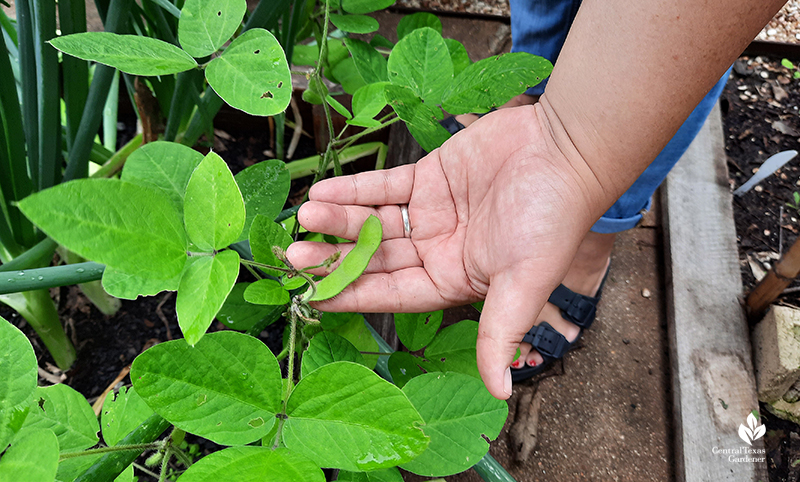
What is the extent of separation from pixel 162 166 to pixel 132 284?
16cm

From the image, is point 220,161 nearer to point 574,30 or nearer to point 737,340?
point 574,30

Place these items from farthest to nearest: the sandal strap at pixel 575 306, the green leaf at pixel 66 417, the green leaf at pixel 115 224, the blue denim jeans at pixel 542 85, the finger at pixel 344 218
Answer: the sandal strap at pixel 575 306 < the blue denim jeans at pixel 542 85 < the finger at pixel 344 218 < the green leaf at pixel 66 417 < the green leaf at pixel 115 224

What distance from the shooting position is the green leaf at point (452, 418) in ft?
1.76

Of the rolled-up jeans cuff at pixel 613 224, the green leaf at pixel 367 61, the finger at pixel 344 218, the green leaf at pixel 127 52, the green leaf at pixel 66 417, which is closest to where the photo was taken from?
the green leaf at pixel 127 52

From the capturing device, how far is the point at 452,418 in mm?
566

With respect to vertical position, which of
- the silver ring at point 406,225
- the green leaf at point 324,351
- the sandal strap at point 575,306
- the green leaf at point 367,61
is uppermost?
the green leaf at point 367,61

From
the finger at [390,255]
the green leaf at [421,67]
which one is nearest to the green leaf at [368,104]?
the green leaf at [421,67]

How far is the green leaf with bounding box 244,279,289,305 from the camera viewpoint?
538 mm

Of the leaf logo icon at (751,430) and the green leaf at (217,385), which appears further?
the leaf logo icon at (751,430)

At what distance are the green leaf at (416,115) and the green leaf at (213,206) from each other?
0.79ft

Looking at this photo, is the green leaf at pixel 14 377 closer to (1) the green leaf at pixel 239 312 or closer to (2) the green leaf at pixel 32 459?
(2) the green leaf at pixel 32 459

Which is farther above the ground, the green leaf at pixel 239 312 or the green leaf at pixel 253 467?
the green leaf at pixel 253 467

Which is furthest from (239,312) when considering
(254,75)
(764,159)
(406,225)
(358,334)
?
(764,159)

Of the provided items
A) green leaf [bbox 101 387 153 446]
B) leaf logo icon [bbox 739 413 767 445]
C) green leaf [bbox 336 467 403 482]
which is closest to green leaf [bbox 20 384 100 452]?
green leaf [bbox 101 387 153 446]
